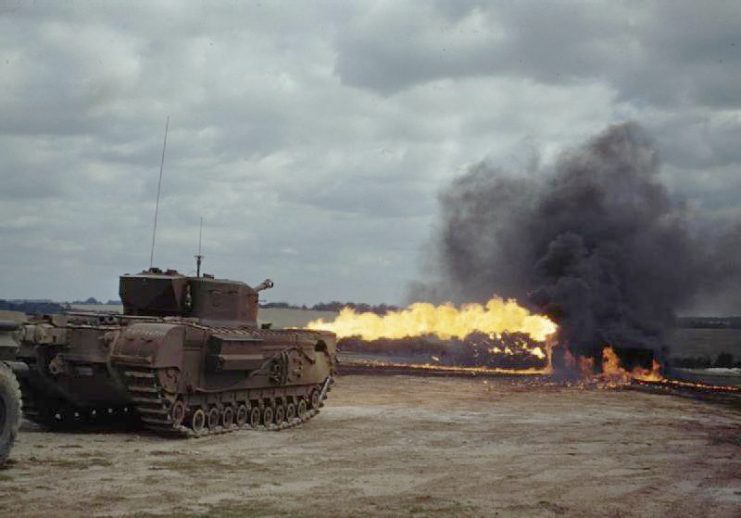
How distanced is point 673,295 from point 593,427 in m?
28.2

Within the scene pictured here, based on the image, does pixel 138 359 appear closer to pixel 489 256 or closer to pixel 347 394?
pixel 347 394

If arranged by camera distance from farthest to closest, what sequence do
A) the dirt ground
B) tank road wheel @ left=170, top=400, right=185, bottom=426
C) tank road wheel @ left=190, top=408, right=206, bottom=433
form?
tank road wheel @ left=190, top=408, right=206, bottom=433 → tank road wheel @ left=170, top=400, right=185, bottom=426 → the dirt ground

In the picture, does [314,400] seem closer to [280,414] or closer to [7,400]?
[280,414]

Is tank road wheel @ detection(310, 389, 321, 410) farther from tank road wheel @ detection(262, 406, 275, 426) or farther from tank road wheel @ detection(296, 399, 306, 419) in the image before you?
tank road wheel @ detection(262, 406, 275, 426)

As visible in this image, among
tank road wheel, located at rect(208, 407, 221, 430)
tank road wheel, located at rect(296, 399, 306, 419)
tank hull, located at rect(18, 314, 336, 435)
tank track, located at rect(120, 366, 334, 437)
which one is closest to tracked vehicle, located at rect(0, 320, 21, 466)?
tank hull, located at rect(18, 314, 336, 435)

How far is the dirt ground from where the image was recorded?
11172mm

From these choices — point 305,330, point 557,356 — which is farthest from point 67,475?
point 557,356

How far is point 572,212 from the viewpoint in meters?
48.7

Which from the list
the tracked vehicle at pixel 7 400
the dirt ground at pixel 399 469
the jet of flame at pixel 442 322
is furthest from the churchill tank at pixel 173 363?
the jet of flame at pixel 442 322

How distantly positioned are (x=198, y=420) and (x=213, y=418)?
0.62 meters

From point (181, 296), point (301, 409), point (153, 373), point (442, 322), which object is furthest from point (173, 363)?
point (442, 322)

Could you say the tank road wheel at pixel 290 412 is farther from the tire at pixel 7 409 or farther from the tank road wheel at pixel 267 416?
the tire at pixel 7 409

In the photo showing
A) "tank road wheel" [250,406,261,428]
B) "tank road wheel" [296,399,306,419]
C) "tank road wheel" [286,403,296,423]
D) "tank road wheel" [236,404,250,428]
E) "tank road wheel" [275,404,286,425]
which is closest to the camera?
"tank road wheel" [236,404,250,428]

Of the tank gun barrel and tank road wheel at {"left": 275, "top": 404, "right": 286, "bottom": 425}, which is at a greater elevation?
the tank gun barrel
